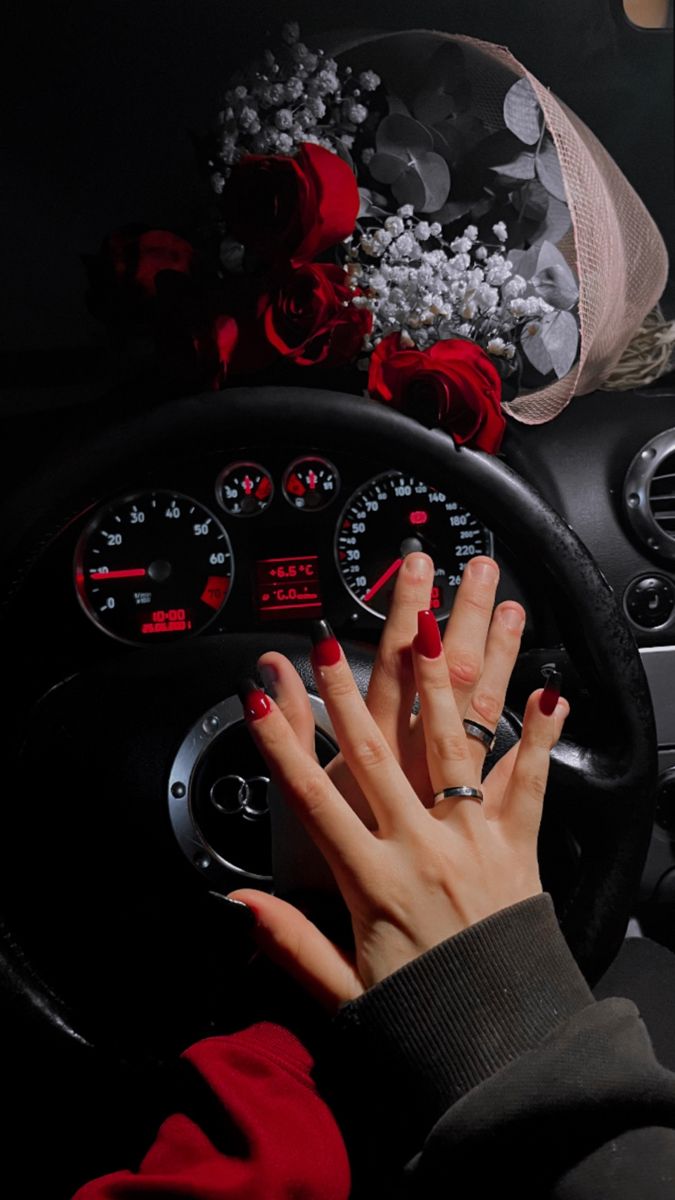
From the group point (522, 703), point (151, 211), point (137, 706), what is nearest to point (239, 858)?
point (137, 706)

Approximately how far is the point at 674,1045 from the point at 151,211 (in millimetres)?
788

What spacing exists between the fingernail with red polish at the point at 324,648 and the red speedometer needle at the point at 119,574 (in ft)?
1.08

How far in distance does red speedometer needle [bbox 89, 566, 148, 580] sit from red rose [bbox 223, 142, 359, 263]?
0.88 feet

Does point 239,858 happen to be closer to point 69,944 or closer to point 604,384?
point 69,944

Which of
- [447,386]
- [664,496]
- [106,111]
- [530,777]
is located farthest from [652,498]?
[106,111]

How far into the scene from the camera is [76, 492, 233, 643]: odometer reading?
89 cm

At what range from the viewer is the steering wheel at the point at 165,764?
0.76 metres

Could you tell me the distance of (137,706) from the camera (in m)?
0.79

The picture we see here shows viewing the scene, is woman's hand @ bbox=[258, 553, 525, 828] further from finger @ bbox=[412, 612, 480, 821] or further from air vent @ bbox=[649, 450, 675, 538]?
air vent @ bbox=[649, 450, 675, 538]

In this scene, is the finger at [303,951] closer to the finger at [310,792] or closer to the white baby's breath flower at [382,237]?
the finger at [310,792]

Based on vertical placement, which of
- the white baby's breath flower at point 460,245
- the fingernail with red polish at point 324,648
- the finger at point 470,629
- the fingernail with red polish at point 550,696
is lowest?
the fingernail with red polish at point 550,696

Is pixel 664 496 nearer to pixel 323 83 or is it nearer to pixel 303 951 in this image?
pixel 323 83

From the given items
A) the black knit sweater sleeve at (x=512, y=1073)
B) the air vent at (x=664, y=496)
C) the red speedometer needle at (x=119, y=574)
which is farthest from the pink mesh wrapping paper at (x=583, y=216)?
the black knit sweater sleeve at (x=512, y=1073)

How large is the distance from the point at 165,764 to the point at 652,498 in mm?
533
